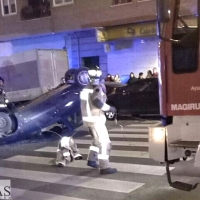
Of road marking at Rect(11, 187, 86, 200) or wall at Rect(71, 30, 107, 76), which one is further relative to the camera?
wall at Rect(71, 30, 107, 76)

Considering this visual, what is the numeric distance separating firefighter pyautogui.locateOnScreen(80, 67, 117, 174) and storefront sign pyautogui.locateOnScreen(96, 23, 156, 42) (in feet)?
45.3

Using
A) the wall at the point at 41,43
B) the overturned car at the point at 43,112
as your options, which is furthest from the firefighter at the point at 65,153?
the wall at the point at 41,43

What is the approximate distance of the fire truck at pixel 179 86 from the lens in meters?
5.66

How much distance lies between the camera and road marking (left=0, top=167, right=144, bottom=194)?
7100mm

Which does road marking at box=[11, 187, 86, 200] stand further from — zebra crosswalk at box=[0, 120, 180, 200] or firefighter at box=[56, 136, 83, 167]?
firefighter at box=[56, 136, 83, 167]

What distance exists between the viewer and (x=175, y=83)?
586 cm

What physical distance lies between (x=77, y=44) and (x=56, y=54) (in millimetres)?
7432

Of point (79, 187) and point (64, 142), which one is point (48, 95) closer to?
point (64, 142)

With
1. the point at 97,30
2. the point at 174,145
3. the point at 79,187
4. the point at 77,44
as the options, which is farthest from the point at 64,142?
the point at 77,44

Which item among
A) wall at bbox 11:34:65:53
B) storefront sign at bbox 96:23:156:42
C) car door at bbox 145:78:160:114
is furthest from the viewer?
wall at bbox 11:34:65:53

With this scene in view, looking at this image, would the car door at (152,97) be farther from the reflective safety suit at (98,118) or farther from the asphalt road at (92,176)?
the reflective safety suit at (98,118)

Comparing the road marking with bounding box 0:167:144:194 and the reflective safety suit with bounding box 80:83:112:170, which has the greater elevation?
the reflective safety suit with bounding box 80:83:112:170

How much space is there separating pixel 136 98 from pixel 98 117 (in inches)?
340

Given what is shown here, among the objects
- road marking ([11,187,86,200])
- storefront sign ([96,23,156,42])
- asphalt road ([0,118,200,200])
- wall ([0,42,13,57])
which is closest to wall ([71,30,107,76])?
storefront sign ([96,23,156,42])
